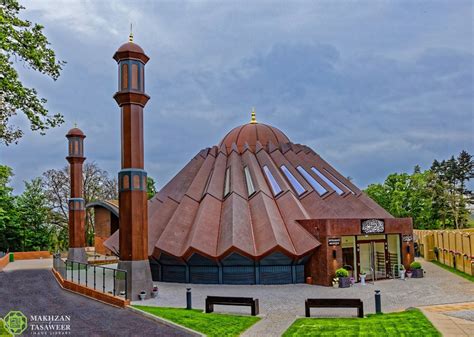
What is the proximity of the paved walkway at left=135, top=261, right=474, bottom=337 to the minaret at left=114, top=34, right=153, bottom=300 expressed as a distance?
2150 millimetres

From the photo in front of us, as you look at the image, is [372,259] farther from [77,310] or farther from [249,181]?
[77,310]

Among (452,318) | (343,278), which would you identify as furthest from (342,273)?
(452,318)

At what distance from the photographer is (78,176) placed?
3744cm

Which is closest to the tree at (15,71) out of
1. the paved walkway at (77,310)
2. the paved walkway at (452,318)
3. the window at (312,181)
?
the paved walkway at (77,310)

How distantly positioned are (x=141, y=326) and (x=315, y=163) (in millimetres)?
23233

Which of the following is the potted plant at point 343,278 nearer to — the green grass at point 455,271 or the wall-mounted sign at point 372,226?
the wall-mounted sign at point 372,226

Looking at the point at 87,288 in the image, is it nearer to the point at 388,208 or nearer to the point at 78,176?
the point at 78,176

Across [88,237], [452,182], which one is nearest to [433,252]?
[452,182]

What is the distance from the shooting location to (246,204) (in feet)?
91.6

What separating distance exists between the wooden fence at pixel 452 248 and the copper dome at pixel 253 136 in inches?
599

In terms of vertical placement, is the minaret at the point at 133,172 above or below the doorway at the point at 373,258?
above

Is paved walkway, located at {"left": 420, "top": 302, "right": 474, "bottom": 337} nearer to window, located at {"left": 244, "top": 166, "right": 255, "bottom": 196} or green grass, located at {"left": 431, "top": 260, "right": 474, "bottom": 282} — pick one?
green grass, located at {"left": 431, "top": 260, "right": 474, "bottom": 282}

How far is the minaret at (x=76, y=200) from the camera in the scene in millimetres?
36750

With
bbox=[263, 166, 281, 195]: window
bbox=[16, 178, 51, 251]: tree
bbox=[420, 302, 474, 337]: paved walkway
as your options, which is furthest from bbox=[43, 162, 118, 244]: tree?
bbox=[420, 302, 474, 337]: paved walkway
